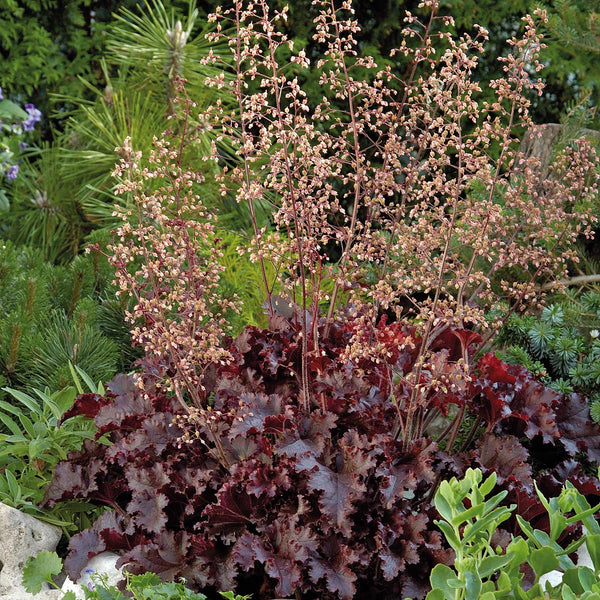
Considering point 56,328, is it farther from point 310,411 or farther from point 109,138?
point 109,138

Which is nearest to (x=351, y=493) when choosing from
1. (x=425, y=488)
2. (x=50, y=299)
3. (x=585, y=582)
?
(x=425, y=488)

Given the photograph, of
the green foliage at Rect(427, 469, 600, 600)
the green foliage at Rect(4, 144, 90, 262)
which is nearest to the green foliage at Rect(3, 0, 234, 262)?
the green foliage at Rect(4, 144, 90, 262)

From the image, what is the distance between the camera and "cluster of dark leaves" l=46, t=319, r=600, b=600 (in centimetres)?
202

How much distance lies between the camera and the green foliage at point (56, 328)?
2947mm

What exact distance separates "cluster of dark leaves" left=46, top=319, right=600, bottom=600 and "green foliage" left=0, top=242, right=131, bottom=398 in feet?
1.60

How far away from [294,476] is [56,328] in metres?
1.32

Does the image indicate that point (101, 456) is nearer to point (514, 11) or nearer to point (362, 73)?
point (362, 73)

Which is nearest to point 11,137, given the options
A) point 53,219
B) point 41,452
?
point 53,219

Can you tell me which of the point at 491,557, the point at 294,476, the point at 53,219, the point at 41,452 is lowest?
the point at 53,219

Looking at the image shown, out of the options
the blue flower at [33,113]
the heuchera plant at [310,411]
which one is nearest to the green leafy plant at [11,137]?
the blue flower at [33,113]

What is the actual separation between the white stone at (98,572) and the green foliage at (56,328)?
74cm

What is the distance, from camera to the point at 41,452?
Result: 2.48 m

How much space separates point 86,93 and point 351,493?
580cm

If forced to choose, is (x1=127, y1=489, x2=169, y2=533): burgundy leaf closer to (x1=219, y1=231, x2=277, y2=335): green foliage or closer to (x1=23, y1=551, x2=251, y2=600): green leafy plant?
(x1=23, y1=551, x2=251, y2=600): green leafy plant
